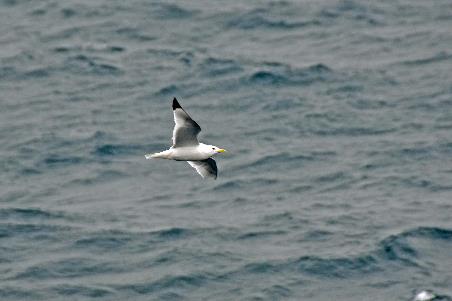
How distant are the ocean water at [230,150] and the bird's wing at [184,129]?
10.6 metres

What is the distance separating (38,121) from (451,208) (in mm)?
16767

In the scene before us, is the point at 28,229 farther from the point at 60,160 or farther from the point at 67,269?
the point at 60,160

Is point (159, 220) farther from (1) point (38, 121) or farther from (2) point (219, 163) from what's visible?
(1) point (38, 121)

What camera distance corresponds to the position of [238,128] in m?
59.6

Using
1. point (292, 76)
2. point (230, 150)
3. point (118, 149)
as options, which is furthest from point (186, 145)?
point (292, 76)

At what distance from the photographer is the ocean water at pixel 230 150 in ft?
170

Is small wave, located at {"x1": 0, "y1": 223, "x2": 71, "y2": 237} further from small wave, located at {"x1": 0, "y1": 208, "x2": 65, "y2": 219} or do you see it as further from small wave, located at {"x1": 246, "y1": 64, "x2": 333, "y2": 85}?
small wave, located at {"x1": 246, "y1": 64, "x2": 333, "y2": 85}

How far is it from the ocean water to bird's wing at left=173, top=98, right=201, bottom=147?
10573 millimetres

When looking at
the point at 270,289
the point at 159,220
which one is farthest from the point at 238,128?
the point at 270,289

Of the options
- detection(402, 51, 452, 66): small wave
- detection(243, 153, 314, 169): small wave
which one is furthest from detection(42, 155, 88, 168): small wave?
detection(402, 51, 452, 66): small wave

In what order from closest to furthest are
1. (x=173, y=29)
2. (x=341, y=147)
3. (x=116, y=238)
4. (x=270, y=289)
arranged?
(x=270, y=289) → (x=116, y=238) → (x=341, y=147) → (x=173, y=29)

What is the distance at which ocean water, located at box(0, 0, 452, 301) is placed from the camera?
51.8 m

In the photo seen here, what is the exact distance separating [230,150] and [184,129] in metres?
17.5

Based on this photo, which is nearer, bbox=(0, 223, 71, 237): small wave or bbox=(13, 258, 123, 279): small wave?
bbox=(13, 258, 123, 279): small wave
